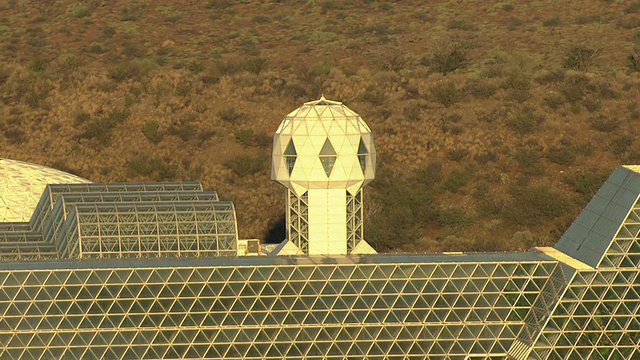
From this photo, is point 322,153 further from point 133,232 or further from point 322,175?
point 133,232

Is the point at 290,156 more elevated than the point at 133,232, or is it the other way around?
the point at 290,156

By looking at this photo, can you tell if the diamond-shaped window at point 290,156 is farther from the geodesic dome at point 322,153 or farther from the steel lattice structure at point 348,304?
the steel lattice structure at point 348,304

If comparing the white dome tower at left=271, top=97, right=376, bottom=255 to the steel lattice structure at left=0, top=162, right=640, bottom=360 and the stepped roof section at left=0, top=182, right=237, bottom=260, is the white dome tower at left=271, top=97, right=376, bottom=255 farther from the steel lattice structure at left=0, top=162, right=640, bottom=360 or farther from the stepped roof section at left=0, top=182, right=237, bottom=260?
the steel lattice structure at left=0, top=162, right=640, bottom=360

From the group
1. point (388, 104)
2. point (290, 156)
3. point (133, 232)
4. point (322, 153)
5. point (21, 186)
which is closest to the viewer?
point (133, 232)

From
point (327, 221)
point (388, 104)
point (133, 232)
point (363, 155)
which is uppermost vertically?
point (363, 155)

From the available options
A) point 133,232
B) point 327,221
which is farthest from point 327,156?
point 133,232

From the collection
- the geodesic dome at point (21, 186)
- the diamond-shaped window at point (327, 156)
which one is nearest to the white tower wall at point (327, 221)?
the diamond-shaped window at point (327, 156)

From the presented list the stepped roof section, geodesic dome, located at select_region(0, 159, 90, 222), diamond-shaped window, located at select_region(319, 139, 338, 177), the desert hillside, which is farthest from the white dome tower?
the desert hillside
